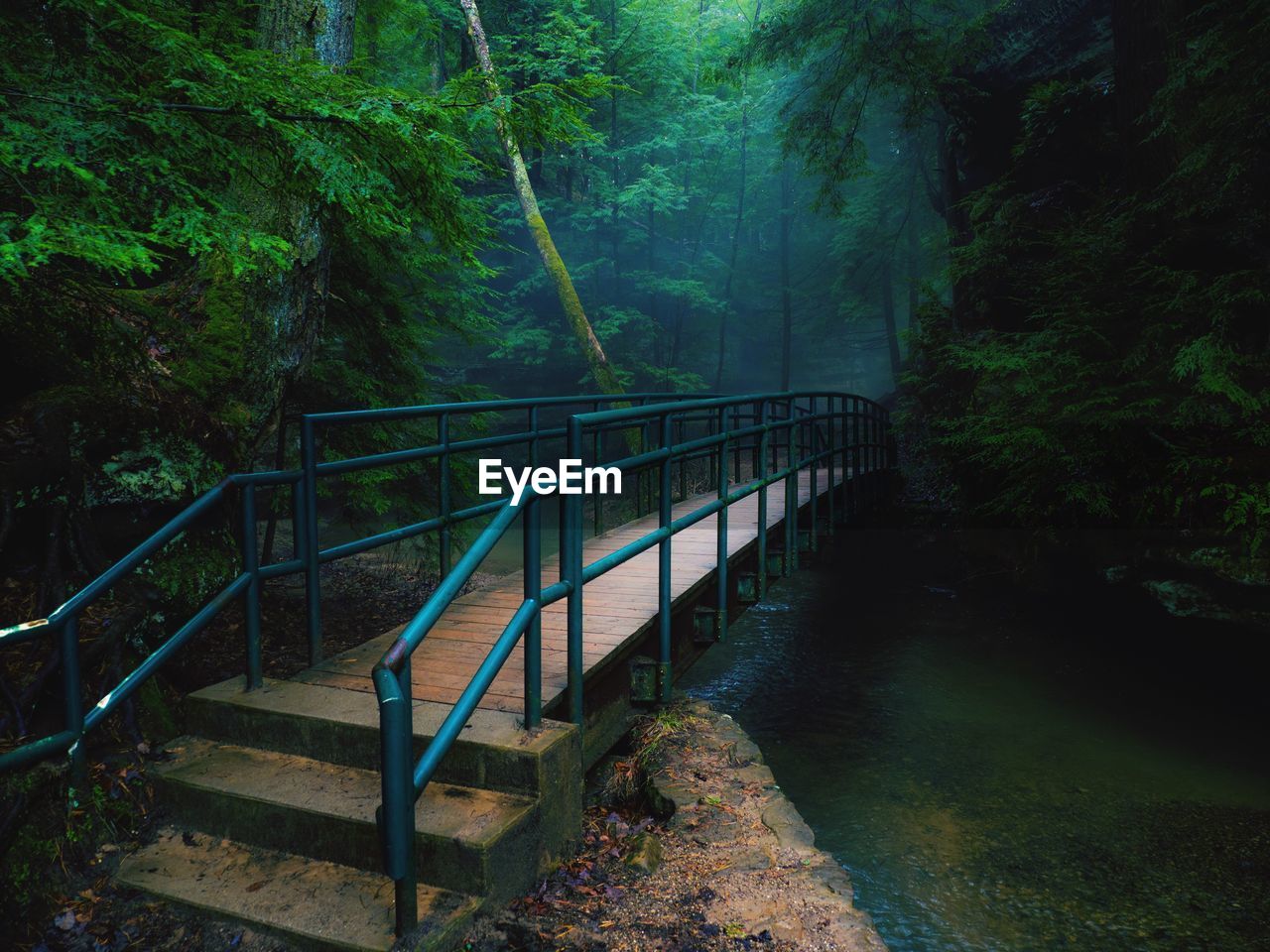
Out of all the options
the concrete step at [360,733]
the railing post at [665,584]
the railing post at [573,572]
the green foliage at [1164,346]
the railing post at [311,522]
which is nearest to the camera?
the concrete step at [360,733]

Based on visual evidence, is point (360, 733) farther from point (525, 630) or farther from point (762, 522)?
point (762, 522)

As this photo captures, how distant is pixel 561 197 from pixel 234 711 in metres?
22.5

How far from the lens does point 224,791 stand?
2965 millimetres

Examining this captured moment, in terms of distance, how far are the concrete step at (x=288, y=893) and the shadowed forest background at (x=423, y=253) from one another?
3.54ft

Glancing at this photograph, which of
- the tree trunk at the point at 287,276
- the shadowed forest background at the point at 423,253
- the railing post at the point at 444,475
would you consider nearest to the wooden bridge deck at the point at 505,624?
the railing post at the point at 444,475

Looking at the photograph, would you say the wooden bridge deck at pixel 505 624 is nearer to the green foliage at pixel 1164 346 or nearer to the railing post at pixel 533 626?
the railing post at pixel 533 626

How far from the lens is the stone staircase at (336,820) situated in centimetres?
254

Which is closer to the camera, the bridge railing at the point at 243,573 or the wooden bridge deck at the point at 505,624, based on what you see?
the bridge railing at the point at 243,573

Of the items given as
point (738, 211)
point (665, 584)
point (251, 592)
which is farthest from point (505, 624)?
point (738, 211)

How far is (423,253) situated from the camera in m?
7.32

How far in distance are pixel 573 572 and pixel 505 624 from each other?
1.42 metres

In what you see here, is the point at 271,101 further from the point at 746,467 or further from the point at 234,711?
the point at 746,467

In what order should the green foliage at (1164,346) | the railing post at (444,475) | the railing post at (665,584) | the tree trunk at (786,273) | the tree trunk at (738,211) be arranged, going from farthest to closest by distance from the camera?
1. the tree trunk at (786,273)
2. the tree trunk at (738,211)
3. the green foliage at (1164,346)
4. the railing post at (444,475)
5. the railing post at (665,584)

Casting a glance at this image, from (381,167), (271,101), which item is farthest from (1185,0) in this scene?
(271,101)
